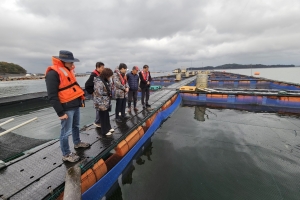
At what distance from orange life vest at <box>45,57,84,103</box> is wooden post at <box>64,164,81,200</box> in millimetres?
1351

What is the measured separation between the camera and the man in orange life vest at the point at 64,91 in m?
2.46

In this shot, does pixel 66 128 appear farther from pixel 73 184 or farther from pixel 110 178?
pixel 110 178

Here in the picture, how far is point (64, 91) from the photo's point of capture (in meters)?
2.66

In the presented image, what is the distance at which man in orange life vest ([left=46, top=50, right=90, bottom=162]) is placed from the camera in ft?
8.09

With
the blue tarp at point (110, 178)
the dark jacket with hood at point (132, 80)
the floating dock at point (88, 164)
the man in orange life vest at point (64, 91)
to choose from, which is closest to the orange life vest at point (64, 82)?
the man in orange life vest at point (64, 91)

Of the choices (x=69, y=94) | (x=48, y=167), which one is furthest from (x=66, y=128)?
(x=48, y=167)

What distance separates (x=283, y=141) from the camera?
19.5ft

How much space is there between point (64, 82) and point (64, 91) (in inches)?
6.6

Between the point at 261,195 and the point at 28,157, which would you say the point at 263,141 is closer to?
the point at 261,195

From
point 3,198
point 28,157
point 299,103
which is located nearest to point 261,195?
point 3,198

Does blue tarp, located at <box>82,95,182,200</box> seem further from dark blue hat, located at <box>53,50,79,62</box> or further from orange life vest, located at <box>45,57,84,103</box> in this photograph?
dark blue hat, located at <box>53,50,79,62</box>

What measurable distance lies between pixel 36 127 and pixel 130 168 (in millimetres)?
6983

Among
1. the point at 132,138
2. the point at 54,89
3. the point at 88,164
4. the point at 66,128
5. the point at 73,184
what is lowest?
the point at 132,138

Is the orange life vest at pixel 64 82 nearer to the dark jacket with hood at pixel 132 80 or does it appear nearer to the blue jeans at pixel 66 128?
the blue jeans at pixel 66 128
